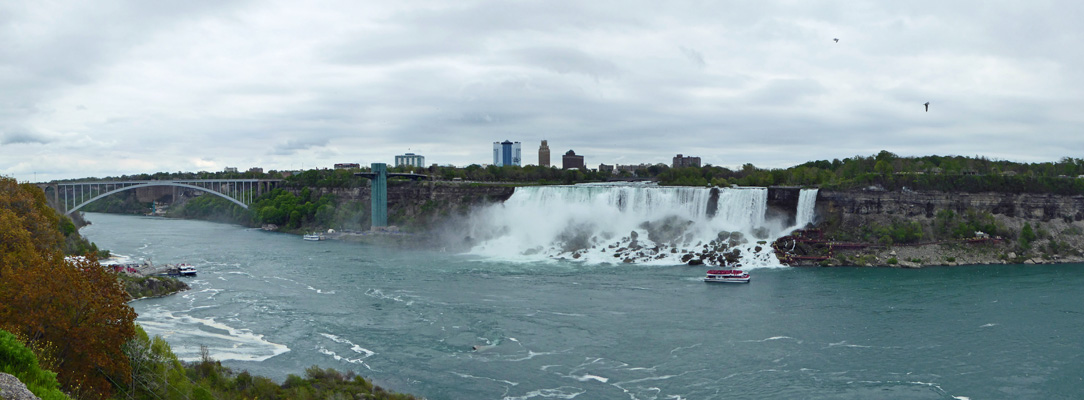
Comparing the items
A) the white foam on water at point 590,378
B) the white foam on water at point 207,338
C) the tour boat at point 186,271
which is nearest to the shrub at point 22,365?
the white foam on water at point 207,338

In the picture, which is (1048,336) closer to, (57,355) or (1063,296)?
(1063,296)

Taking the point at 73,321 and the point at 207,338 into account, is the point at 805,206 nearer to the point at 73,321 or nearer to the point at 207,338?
the point at 207,338

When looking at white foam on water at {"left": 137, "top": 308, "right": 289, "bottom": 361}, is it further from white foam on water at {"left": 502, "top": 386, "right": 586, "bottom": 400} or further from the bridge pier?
the bridge pier

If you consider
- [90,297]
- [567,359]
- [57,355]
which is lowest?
[567,359]

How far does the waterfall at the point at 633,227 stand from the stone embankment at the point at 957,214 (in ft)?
14.5

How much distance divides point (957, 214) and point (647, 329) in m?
30.4

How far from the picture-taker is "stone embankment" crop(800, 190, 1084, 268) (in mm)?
41906

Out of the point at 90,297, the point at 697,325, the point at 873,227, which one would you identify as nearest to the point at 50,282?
the point at 90,297

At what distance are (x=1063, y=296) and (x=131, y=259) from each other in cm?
4692

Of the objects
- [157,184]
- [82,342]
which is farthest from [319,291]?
[157,184]

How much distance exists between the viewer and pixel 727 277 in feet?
115

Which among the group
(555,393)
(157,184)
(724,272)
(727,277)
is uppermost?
(157,184)

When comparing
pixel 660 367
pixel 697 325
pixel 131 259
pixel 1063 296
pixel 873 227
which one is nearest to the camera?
pixel 660 367

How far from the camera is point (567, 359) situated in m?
21.5
